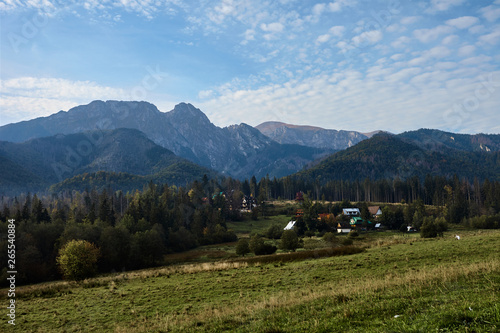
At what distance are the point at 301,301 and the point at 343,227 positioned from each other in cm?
10714

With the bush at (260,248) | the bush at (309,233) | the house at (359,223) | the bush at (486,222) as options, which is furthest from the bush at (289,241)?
the bush at (486,222)

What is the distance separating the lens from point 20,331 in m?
21.1

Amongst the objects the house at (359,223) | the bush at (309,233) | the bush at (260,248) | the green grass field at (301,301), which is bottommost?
the bush at (309,233)

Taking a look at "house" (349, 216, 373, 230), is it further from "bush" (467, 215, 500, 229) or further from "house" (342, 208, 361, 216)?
"bush" (467, 215, 500, 229)

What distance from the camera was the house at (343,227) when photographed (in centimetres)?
11736

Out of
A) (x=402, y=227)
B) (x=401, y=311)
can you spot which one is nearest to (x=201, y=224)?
(x=402, y=227)

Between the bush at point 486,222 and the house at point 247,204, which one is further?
the house at point 247,204

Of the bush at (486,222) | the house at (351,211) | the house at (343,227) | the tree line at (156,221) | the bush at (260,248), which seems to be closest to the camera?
the bush at (260,248)

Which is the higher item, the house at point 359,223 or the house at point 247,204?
the house at point 247,204

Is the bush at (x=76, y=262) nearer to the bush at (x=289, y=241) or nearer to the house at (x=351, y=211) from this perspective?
the bush at (x=289, y=241)

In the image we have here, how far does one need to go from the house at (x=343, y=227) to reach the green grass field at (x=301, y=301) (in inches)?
3212

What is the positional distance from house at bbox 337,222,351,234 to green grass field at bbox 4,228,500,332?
81589 millimetres

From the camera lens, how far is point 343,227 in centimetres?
11875

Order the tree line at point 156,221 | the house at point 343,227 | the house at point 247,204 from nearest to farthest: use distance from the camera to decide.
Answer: the tree line at point 156,221, the house at point 343,227, the house at point 247,204
